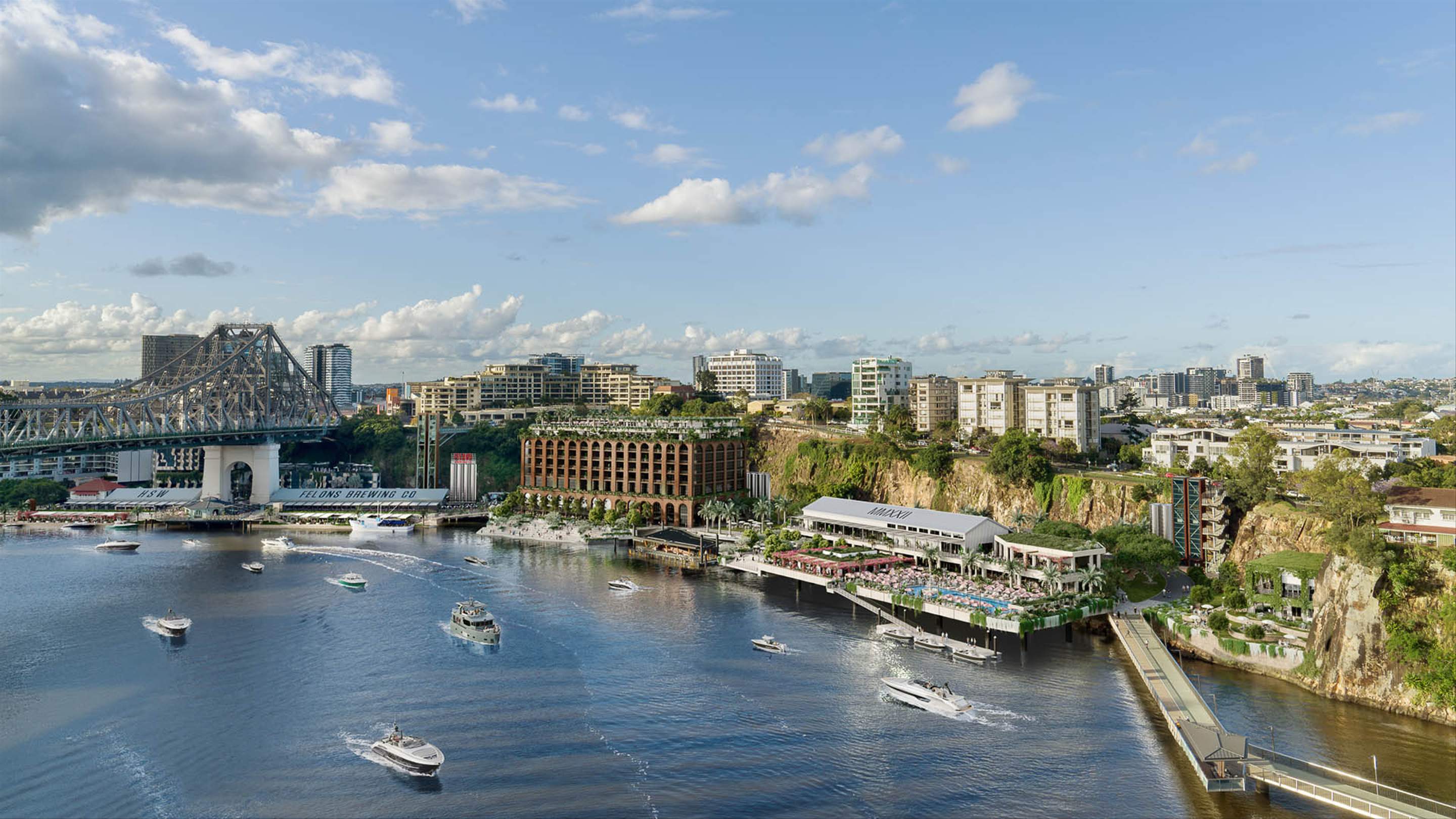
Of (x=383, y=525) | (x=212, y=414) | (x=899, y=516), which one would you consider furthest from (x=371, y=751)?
(x=212, y=414)

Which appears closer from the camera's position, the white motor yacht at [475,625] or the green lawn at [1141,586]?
the white motor yacht at [475,625]

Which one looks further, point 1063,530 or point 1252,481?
point 1063,530

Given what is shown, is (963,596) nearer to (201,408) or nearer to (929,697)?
(929,697)

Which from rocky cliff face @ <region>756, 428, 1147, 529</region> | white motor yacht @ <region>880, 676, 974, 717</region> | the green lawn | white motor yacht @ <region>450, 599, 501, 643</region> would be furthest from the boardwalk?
white motor yacht @ <region>450, 599, 501, 643</region>

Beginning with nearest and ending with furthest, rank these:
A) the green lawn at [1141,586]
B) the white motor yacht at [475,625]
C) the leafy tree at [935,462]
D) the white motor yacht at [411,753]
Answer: the white motor yacht at [411,753], the white motor yacht at [475,625], the green lawn at [1141,586], the leafy tree at [935,462]

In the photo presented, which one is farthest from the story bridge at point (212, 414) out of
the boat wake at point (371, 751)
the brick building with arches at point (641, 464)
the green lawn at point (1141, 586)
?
the green lawn at point (1141, 586)

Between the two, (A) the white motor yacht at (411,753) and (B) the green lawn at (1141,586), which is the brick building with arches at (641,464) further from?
(A) the white motor yacht at (411,753)

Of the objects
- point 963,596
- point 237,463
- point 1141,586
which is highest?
point 237,463
